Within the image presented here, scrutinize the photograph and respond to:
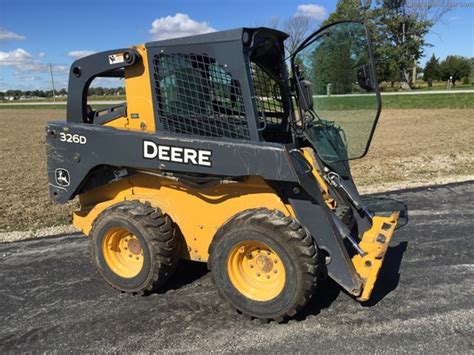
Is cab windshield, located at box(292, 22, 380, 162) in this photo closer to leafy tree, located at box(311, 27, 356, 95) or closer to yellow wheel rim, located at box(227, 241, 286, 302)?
leafy tree, located at box(311, 27, 356, 95)

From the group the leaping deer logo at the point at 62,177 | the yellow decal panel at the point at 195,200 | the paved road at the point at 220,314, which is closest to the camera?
the paved road at the point at 220,314

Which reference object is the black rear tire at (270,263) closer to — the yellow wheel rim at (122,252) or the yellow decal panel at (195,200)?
the yellow decal panel at (195,200)

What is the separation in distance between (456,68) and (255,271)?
220 feet

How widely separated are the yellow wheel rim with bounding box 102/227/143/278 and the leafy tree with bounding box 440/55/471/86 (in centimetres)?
6534

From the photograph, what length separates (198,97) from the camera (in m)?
3.64

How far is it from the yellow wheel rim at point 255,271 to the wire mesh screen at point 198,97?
857mm

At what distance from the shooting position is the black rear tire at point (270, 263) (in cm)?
326

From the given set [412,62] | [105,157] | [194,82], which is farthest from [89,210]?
[412,62]

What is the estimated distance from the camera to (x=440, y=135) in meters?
13.1

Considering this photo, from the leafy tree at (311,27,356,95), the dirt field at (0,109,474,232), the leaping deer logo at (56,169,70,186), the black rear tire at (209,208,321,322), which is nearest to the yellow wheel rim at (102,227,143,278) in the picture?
the leaping deer logo at (56,169,70,186)

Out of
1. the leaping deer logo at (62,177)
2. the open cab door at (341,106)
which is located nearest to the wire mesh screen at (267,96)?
the open cab door at (341,106)

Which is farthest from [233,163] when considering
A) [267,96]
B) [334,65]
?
[334,65]

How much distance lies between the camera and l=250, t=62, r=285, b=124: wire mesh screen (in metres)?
3.86

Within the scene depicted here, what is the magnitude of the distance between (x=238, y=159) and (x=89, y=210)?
177cm
